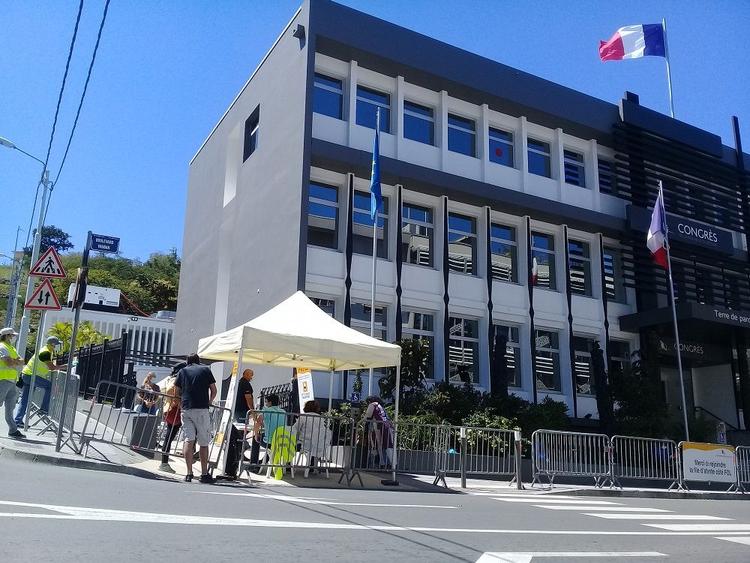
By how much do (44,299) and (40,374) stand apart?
6.41 feet

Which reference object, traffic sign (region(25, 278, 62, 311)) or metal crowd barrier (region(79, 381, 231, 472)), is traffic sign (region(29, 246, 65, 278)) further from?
metal crowd barrier (region(79, 381, 231, 472))

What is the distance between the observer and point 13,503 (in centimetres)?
644

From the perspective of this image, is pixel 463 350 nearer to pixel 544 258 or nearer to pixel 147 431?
pixel 544 258

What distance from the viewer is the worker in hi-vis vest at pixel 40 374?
1355cm

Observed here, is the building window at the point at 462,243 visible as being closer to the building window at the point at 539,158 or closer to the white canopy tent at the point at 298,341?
the building window at the point at 539,158

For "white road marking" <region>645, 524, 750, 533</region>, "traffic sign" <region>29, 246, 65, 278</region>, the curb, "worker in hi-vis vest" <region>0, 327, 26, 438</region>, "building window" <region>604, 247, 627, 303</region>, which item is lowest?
"white road marking" <region>645, 524, 750, 533</region>

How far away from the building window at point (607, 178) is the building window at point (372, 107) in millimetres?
8965

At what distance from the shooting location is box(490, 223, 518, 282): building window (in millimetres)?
24484

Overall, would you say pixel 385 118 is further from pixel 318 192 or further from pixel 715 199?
pixel 715 199

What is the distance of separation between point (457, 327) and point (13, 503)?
17.7 metres

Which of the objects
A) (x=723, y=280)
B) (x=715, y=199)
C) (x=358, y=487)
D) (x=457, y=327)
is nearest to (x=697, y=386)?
(x=723, y=280)

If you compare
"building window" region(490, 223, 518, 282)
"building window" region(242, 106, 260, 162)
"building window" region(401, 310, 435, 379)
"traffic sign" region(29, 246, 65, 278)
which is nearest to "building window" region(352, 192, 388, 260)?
"building window" region(401, 310, 435, 379)

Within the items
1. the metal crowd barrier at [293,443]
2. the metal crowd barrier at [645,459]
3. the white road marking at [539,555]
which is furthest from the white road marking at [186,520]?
the metal crowd barrier at [645,459]

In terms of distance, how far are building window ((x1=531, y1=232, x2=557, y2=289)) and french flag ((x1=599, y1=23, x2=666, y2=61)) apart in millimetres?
7272
